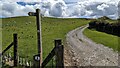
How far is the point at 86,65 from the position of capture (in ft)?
78.0

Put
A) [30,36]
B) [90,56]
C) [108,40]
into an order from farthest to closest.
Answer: [30,36] → [108,40] → [90,56]

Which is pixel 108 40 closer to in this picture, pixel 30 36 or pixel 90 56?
pixel 30 36

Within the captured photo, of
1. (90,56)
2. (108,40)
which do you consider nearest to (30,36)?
(108,40)

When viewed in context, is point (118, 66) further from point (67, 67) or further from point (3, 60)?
point (3, 60)

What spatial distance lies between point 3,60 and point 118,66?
9.18 meters

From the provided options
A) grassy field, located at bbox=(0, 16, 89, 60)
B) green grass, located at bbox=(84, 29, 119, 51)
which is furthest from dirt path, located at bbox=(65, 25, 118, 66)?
green grass, located at bbox=(84, 29, 119, 51)

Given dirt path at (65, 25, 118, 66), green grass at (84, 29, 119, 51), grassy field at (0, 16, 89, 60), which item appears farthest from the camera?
green grass at (84, 29, 119, 51)

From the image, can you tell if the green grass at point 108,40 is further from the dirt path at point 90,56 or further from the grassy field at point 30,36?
the grassy field at point 30,36

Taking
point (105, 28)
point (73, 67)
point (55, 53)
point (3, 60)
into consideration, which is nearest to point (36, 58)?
point (55, 53)

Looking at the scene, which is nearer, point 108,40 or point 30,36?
point 108,40

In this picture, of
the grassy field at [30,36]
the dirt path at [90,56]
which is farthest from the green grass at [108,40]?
the grassy field at [30,36]

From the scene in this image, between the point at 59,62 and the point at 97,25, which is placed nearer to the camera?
the point at 59,62

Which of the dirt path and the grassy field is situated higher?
the dirt path

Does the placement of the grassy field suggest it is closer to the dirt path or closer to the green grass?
the dirt path
